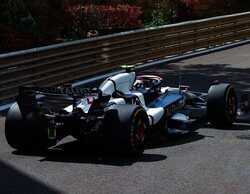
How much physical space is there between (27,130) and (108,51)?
28.0 ft

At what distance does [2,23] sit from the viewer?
1852 cm

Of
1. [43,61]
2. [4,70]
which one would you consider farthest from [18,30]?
[4,70]

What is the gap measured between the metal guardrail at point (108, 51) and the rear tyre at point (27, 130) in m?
4.14

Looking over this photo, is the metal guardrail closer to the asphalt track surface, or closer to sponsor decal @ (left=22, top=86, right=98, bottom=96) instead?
the asphalt track surface

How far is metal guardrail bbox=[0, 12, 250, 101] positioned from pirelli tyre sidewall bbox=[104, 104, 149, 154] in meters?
4.92

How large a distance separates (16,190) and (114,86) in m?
2.59

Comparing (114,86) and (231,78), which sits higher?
(114,86)

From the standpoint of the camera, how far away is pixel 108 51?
16000 mm

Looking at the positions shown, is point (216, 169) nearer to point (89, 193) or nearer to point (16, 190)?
point (89, 193)

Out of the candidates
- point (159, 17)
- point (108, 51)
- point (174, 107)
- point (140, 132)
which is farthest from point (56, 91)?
point (159, 17)

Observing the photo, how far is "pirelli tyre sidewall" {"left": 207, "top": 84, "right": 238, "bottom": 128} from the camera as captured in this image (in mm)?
9109

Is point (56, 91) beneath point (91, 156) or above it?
above

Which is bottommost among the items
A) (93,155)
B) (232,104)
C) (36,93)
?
(93,155)

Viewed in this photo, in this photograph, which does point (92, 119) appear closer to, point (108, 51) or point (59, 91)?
point (59, 91)
